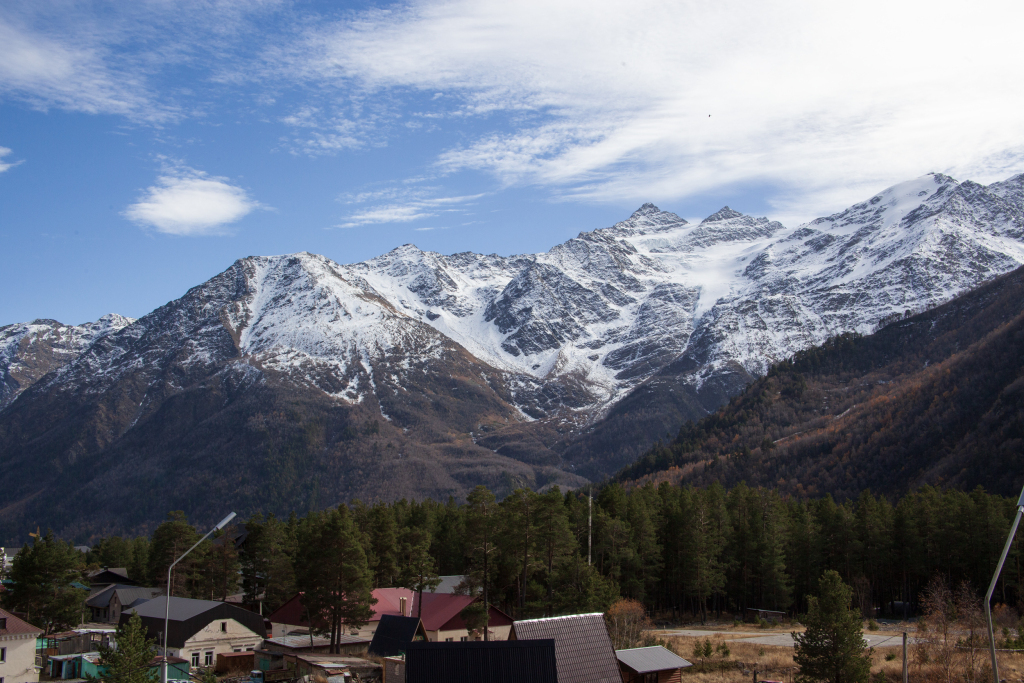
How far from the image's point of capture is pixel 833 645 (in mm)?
47844

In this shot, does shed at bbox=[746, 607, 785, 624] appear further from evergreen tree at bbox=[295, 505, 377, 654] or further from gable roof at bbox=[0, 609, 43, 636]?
gable roof at bbox=[0, 609, 43, 636]

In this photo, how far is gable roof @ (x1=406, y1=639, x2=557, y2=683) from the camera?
112ft

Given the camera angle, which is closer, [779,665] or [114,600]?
[779,665]

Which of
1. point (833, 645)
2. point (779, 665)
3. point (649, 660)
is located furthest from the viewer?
point (779, 665)

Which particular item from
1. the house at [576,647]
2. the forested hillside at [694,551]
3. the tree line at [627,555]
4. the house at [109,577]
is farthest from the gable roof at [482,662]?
the house at [109,577]

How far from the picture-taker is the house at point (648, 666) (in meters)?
49.8

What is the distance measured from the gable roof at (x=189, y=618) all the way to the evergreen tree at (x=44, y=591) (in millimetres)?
9747

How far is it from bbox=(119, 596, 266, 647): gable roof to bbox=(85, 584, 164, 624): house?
19914 millimetres

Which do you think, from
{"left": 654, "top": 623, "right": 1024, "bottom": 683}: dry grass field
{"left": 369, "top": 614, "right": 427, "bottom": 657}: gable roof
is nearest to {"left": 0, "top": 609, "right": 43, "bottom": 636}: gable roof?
{"left": 369, "top": 614, "right": 427, "bottom": 657}: gable roof

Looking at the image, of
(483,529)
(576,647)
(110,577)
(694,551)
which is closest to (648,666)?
(576,647)

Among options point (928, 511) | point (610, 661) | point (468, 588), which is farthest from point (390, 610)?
point (928, 511)

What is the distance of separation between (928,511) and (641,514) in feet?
96.0

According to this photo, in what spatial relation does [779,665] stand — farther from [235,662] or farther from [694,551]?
[235,662]

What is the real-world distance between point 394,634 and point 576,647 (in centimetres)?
2452
